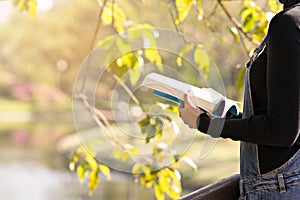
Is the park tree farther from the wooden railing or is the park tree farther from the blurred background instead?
the blurred background

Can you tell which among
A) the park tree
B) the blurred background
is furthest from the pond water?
the park tree

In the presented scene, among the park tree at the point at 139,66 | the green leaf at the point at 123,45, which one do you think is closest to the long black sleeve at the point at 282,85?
the park tree at the point at 139,66

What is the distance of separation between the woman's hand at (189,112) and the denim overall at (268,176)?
0.20 feet

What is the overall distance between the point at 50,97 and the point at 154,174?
17.4 feet

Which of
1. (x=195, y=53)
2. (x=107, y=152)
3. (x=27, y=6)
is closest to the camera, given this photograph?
(x=107, y=152)

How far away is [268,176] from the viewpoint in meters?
0.76

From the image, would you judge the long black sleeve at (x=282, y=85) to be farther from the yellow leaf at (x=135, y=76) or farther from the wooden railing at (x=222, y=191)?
the yellow leaf at (x=135, y=76)

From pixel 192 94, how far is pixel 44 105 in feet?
19.8

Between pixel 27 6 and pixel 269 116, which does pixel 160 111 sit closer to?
pixel 27 6

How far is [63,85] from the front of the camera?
21.3 ft

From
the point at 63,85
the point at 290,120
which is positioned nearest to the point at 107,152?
the point at 290,120

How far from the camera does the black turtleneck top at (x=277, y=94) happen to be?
68 centimetres

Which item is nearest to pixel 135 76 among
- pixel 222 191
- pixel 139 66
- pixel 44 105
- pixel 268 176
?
pixel 139 66

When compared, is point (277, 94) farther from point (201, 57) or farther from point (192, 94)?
point (201, 57)
